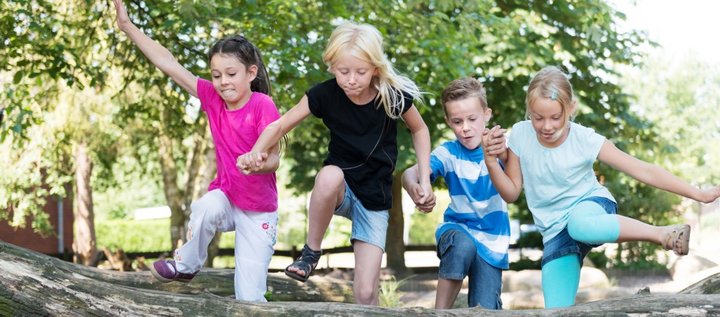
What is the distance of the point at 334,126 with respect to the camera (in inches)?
168

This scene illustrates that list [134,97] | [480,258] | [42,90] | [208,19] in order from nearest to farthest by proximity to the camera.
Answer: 1. [480,258]
2. [208,19]
3. [42,90]
4. [134,97]

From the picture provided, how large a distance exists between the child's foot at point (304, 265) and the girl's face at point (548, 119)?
49.3 inches

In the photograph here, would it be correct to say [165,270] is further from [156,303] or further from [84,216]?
[84,216]

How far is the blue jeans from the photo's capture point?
443 cm

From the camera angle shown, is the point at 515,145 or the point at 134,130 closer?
the point at 515,145

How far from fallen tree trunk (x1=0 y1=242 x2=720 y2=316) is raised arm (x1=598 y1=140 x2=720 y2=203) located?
55 centimetres

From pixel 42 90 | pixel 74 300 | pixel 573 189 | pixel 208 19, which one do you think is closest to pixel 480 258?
pixel 573 189

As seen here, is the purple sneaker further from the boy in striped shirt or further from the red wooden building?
the red wooden building

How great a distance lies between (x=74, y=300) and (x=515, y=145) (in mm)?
2172

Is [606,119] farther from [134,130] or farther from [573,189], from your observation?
[573,189]

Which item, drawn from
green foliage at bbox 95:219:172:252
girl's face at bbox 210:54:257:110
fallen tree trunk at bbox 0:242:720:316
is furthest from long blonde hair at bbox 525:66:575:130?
green foliage at bbox 95:219:172:252

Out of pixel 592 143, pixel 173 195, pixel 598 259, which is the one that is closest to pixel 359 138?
pixel 592 143

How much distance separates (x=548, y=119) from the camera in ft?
13.7

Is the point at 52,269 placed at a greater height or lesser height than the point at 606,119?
lesser
